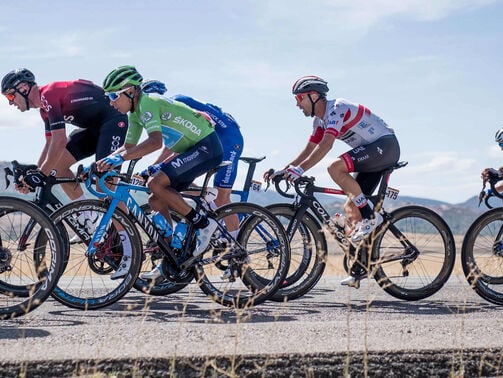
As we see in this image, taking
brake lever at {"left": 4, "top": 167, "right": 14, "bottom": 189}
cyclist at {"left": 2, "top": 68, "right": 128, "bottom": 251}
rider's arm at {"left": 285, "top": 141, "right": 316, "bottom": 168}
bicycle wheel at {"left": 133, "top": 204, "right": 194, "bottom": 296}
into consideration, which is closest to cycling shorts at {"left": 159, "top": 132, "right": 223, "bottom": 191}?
bicycle wheel at {"left": 133, "top": 204, "right": 194, "bottom": 296}

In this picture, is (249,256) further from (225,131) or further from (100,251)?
(225,131)

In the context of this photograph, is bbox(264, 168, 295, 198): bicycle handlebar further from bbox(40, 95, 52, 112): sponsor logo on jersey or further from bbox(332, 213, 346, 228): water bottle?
bbox(40, 95, 52, 112): sponsor logo on jersey

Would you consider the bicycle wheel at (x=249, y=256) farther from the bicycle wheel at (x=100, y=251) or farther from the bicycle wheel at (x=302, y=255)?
the bicycle wheel at (x=100, y=251)

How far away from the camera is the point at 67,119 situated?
809 cm

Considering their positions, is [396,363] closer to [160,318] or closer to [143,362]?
[143,362]

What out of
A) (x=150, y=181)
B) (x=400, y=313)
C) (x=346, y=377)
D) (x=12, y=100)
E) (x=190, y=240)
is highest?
(x=12, y=100)

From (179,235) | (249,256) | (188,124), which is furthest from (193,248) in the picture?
(188,124)

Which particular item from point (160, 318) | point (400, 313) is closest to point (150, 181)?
point (160, 318)

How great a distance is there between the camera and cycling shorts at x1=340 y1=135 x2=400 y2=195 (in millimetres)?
7770

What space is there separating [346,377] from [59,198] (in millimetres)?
3886

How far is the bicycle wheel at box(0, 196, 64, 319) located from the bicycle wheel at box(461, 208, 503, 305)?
149 inches

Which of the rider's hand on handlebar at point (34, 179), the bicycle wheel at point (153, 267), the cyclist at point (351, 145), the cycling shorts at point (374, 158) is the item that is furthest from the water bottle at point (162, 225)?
the cycling shorts at point (374, 158)

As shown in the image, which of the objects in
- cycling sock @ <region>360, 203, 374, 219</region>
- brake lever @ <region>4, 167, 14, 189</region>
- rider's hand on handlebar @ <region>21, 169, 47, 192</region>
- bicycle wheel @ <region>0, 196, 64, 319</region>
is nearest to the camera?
bicycle wheel @ <region>0, 196, 64, 319</region>

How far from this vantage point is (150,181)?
21.8 feet
